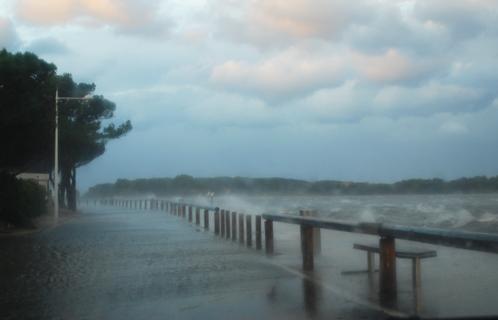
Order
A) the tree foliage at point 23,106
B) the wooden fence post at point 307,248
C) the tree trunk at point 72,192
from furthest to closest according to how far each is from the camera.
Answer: the tree trunk at point 72,192
the tree foliage at point 23,106
the wooden fence post at point 307,248

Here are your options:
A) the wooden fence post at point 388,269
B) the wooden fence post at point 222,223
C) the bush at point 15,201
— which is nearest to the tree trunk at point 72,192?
the bush at point 15,201

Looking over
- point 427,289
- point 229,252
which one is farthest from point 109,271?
point 427,289

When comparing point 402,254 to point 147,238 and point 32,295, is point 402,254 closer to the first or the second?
point 32,295

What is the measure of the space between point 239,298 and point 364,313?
1.90m

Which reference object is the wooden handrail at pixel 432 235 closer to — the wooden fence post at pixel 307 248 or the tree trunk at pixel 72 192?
the wooden fence post at pixel 307 248

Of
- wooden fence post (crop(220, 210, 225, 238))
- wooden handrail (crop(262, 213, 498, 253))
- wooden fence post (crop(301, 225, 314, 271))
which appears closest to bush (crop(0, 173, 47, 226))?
wooden fence post (crop(220, 210, 225, 238))

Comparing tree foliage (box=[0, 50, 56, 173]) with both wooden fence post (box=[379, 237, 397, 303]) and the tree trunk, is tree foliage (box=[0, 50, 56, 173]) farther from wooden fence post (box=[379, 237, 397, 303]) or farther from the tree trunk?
the tree trunk

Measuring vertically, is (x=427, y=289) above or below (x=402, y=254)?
below

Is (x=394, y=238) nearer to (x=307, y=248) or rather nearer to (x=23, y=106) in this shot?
(x=307, y=248)

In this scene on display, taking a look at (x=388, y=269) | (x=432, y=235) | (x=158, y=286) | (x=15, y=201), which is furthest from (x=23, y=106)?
(x=432, y=235)

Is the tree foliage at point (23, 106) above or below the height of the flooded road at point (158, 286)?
above

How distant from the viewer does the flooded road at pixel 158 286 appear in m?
8.18

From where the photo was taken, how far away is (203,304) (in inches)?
342

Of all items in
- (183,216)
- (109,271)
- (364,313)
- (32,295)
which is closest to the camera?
(364,313)
